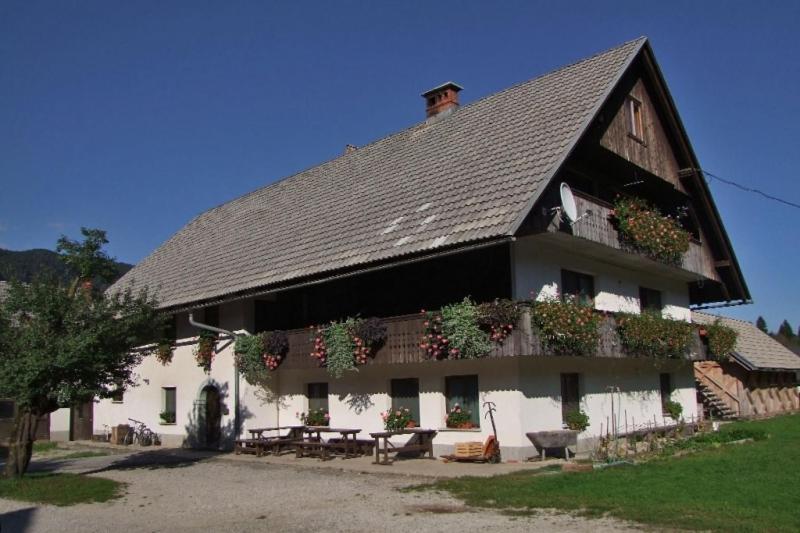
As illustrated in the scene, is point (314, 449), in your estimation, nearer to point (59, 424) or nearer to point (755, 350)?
point (59, 424)

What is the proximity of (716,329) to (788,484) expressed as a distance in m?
12.1

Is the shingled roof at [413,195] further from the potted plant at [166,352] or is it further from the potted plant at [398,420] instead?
the potted plant at [398,420]

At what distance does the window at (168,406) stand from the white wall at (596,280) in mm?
13015

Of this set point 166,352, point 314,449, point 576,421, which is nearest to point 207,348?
point 166,352

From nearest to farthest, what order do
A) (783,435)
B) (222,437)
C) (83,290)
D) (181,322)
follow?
(83,290) < (783,435) < (222,437) < (181,322)

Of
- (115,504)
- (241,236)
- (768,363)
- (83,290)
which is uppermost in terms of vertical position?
(241,236)

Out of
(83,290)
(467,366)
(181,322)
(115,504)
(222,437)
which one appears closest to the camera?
(115,504)

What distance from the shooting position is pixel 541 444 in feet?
50.2

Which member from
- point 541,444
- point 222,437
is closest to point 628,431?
point 541,444

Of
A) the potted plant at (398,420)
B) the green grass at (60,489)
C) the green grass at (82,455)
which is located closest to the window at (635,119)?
the potted plant at (398,420)

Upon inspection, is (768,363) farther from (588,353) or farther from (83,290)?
(83,290)

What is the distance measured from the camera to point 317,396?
67.3 feet

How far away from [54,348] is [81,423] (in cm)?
1481

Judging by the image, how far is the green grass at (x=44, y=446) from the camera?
23.7 metres
